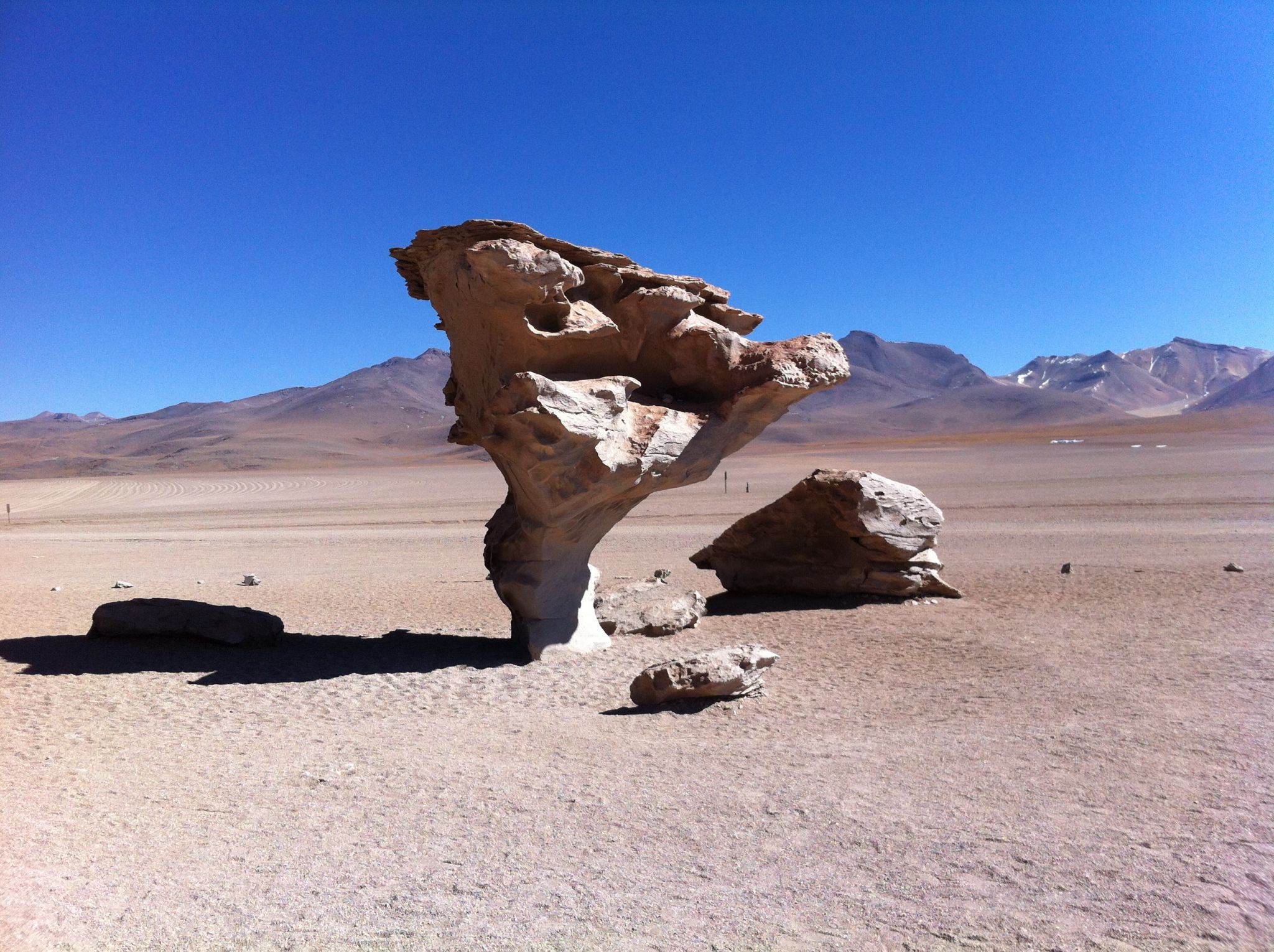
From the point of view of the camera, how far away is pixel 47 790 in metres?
5.42

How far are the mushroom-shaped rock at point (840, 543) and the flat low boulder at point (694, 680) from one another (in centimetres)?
465

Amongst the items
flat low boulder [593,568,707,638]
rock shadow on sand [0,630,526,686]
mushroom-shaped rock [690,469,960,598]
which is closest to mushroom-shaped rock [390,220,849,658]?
flat low boulder [593,568,707,638]

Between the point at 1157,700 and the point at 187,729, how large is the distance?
7.75 meters

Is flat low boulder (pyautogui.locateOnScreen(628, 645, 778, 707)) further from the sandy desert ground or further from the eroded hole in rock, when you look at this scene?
the eroded hole in rock

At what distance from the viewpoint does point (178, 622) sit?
9508mm

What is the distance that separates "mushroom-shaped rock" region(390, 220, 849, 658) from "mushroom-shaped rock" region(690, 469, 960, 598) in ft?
6.67

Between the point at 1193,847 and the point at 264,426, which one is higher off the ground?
the point at 264,426

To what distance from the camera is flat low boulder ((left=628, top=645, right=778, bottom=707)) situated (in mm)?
7070

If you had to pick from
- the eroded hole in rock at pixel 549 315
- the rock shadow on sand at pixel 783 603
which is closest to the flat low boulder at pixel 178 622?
the eroded hole in rock at pixel 549 315

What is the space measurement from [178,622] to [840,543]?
826 cm

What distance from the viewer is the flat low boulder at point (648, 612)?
34.0 ft

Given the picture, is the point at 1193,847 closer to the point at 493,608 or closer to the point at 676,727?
the point at 676,727

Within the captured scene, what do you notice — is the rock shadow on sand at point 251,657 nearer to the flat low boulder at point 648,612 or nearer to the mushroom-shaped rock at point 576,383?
the mushroom-shaped rock at point 576,383

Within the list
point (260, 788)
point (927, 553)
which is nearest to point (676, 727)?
point (260, 788)
